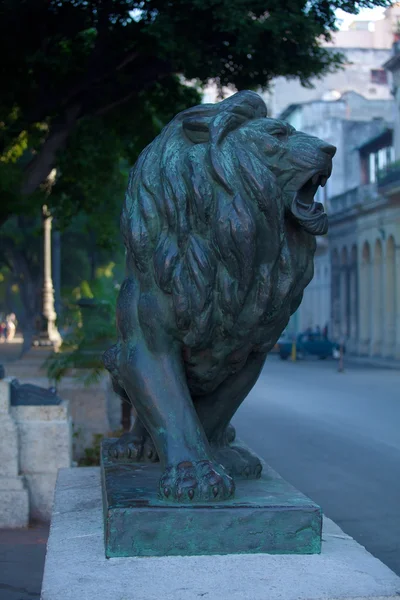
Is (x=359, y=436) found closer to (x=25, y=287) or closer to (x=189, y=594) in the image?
(x=189, y=594)

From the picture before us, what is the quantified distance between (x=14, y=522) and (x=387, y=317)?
113 ft

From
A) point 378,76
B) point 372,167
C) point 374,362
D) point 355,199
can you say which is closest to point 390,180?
point 374,362

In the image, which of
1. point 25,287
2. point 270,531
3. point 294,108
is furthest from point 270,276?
point 294,108

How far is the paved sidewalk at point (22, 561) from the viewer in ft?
18.6

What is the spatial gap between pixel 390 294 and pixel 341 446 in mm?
29754

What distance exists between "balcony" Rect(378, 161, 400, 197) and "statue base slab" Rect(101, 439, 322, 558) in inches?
1366

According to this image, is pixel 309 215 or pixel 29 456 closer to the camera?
pixel 309 215

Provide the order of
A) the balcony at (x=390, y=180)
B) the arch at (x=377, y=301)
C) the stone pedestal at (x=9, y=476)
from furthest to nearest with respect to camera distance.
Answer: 1. the arch at (x=377, y=301)
2. the balcony at (x=390, y=180)
3. the stone pedestal at (x=9, y=476)

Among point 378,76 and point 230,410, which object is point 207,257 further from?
point 378,76

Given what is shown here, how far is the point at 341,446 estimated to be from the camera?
40.4 ft

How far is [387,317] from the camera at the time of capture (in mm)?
40688

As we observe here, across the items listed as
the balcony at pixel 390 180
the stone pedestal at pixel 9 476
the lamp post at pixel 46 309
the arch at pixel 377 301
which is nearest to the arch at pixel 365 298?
the arch at pixel 377 301

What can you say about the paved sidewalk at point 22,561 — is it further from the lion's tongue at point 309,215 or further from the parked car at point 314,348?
the parked car at point 314,348

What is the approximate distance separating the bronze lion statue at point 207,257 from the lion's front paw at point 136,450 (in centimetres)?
53
